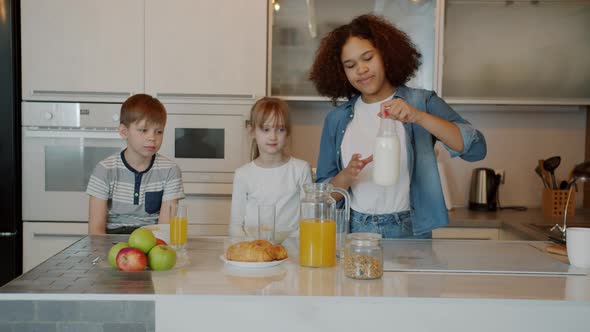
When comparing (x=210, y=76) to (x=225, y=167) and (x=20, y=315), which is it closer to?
(x=225, y=167)

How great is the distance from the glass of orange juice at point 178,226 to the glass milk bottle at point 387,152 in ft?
1.69

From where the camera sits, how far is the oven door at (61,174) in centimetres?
281

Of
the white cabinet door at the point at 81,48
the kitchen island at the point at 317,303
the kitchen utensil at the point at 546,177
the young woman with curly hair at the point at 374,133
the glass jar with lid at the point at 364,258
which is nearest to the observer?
the kitchen island at the point at 317,303

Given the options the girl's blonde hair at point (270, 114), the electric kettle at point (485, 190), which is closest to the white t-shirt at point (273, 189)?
the girl's blonde hair at point (270, 114)

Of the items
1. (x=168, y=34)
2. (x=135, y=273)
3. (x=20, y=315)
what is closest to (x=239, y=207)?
(x=135, y=273)

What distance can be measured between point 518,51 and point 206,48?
1.57 m

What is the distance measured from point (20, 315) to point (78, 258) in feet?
1.10

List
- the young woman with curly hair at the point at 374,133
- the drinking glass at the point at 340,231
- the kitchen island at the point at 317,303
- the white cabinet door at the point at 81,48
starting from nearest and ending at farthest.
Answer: the kitchen island at the point at 317,303, the drinking glass at the point at 340,231, the young woman with curly hair at the point at 374,133, the white cabinet door at the point at 81,48

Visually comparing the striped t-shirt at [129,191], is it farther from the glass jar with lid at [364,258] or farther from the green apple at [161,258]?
the glass jar with lid at [364,258]

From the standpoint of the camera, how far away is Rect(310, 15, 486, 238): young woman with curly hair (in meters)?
1.79

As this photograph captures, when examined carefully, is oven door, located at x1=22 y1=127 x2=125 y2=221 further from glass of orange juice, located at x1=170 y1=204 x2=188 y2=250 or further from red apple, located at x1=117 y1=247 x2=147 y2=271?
red apple, located at x1=117 y1=247 x2=147 y2=271

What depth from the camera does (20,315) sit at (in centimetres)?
108

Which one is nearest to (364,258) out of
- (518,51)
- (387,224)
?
(387,224)

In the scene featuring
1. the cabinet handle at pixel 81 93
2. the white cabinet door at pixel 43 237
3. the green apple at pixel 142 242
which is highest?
the cabinet handle at pixel 81 93
